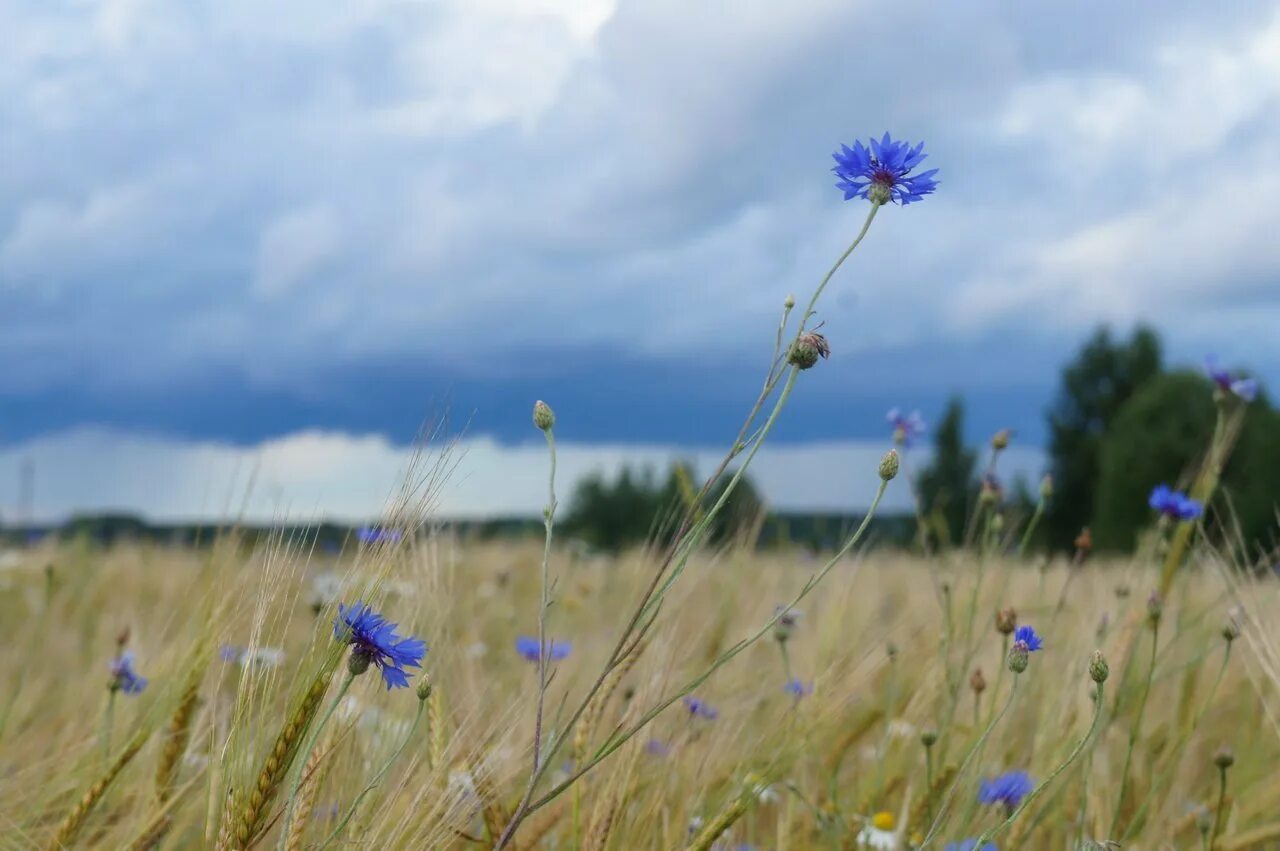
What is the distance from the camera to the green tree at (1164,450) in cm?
1719

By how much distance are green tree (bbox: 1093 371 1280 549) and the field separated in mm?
15978

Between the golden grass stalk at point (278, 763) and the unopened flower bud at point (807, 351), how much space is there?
17.9 inches

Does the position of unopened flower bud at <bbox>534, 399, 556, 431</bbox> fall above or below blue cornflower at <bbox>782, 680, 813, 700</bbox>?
above

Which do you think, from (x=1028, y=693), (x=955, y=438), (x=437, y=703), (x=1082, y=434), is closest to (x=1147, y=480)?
(x=1082, y=434)

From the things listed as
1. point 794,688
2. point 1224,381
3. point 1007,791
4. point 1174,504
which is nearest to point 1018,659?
point 1007,791

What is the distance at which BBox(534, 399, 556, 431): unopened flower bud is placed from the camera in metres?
1.11

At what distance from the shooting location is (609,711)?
161cm

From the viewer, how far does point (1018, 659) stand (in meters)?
1.20

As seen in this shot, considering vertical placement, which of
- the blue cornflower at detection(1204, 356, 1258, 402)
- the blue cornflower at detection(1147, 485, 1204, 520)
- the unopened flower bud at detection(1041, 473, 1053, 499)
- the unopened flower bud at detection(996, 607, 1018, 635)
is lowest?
the unopened flower bud at detection(996, 607, 1018, 635)

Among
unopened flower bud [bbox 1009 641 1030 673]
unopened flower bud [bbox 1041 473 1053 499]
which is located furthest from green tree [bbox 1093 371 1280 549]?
unopened flower bud [bbox 1009 641 1030 673]

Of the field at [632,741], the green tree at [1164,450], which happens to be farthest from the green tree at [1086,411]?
the field at [632,741]

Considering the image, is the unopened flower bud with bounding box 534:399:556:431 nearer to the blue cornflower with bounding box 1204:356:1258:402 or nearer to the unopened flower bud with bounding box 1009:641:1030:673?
the unopened flower bud with bounding box 1009:641:1030:673

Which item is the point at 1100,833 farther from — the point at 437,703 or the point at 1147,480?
the point at 1147,480

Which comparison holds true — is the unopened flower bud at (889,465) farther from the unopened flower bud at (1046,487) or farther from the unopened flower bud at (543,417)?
the unopened flower bud at (1046,487)
